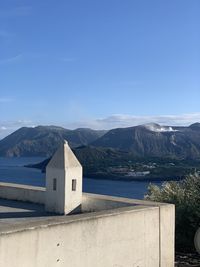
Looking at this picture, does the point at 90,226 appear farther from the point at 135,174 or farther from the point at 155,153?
the point at 155,153

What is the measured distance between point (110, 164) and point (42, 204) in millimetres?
109355

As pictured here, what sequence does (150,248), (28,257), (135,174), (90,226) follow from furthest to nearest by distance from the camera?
(135,174)
(150,248)
(90,226)
(28,257)

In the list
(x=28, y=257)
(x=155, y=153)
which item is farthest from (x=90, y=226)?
(x=155, y=153)

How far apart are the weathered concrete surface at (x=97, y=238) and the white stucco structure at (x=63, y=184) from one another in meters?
0.43

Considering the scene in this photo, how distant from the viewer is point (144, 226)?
10.3m

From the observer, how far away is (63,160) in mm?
11539

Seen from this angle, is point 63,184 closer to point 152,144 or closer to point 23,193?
point 23,193

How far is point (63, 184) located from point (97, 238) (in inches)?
98.9

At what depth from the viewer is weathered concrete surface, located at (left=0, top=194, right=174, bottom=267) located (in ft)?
25.8

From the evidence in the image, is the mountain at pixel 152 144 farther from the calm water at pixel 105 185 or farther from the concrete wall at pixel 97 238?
the concrete wall at pixel 97 238

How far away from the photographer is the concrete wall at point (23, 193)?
12789 millimetres

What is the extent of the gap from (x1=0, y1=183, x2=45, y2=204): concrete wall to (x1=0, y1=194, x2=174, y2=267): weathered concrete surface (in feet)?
4.95

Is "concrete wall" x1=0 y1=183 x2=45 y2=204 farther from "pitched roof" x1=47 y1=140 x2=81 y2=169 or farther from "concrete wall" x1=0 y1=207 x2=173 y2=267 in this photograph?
"concrete wall" x1=0 y1=207 x2=173 y2=267

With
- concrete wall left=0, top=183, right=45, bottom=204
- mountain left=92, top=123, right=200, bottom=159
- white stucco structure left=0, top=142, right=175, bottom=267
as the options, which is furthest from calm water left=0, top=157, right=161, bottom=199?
mountain left=92, top=123, right=200, bottom=159
